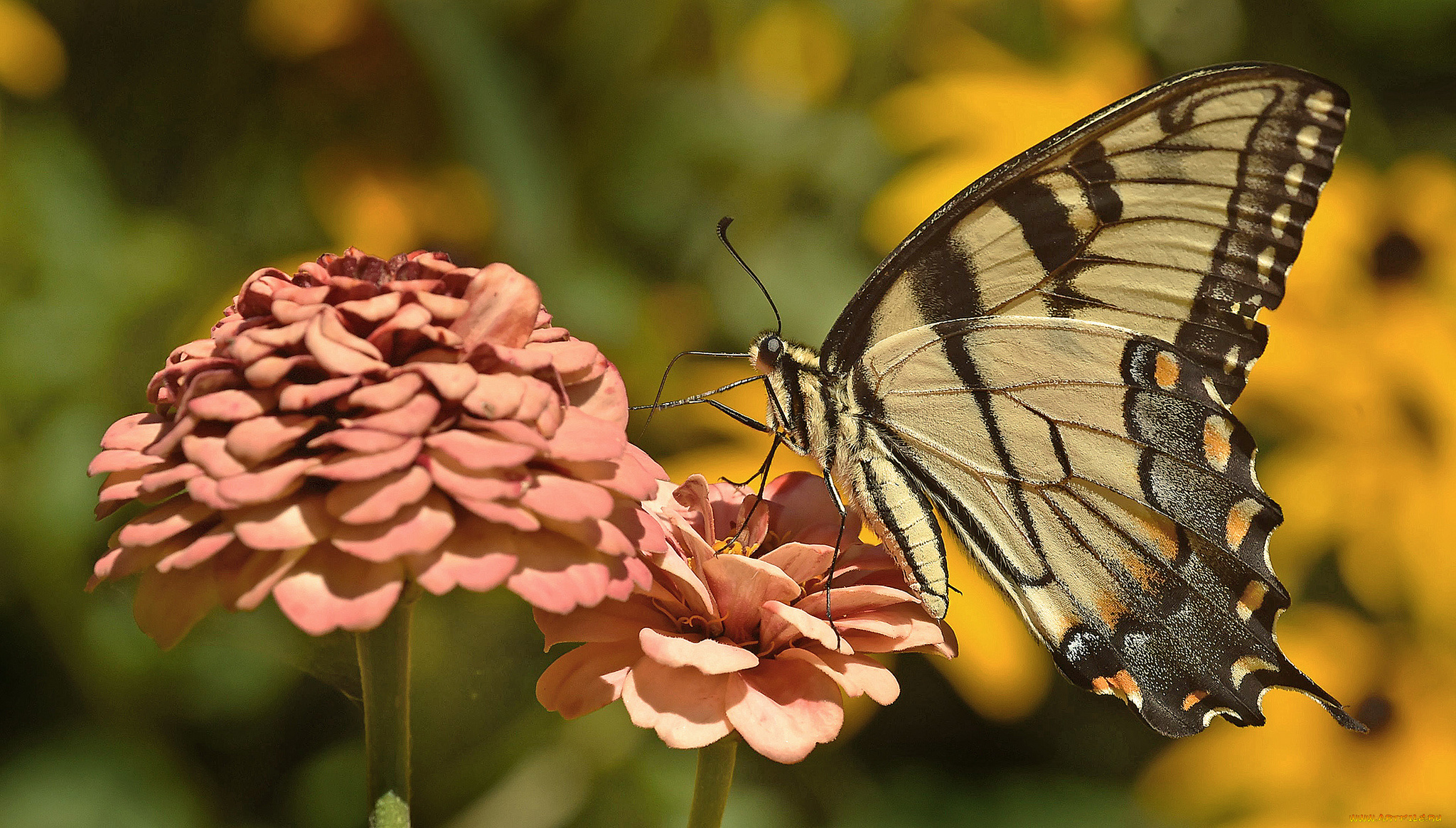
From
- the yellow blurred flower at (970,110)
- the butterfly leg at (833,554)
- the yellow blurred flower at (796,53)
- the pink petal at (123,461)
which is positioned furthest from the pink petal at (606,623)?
the yellow blurred flower at (796,53)

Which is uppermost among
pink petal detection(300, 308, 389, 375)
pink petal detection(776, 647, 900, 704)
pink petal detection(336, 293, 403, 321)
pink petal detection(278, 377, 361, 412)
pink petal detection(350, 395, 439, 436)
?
pink petal detection(336, 293, 403, 321)

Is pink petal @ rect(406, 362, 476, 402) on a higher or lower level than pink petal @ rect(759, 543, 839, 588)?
higher

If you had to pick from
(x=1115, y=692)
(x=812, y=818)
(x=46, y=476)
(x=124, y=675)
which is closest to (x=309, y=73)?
(x=46, y=476)

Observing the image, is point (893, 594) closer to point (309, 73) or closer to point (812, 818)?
point (812, 818)

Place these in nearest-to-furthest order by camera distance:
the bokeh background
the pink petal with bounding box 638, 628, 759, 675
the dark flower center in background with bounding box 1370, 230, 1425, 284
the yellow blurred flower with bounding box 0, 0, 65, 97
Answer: the pink petal with bounding box 638, 628, 759, 675
the bokeh background
the yellow blurred flower with bounding box 0, 0, 65, 97
the dark flower center in background with bounding box 1370, 230, 1425, 284

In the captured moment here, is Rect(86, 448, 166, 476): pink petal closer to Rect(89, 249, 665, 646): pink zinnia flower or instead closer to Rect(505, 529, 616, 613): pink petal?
Rect(89, 249, 665, 646): pink zinnia flower

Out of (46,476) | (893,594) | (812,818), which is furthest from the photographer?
(812,818)

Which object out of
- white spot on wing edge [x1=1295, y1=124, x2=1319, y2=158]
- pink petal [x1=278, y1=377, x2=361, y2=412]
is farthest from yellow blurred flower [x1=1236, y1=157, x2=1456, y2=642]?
pink petal [x1=278, y1=377, x2=361, y2=412]

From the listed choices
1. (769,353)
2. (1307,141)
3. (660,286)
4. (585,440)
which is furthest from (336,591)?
(660,286)
